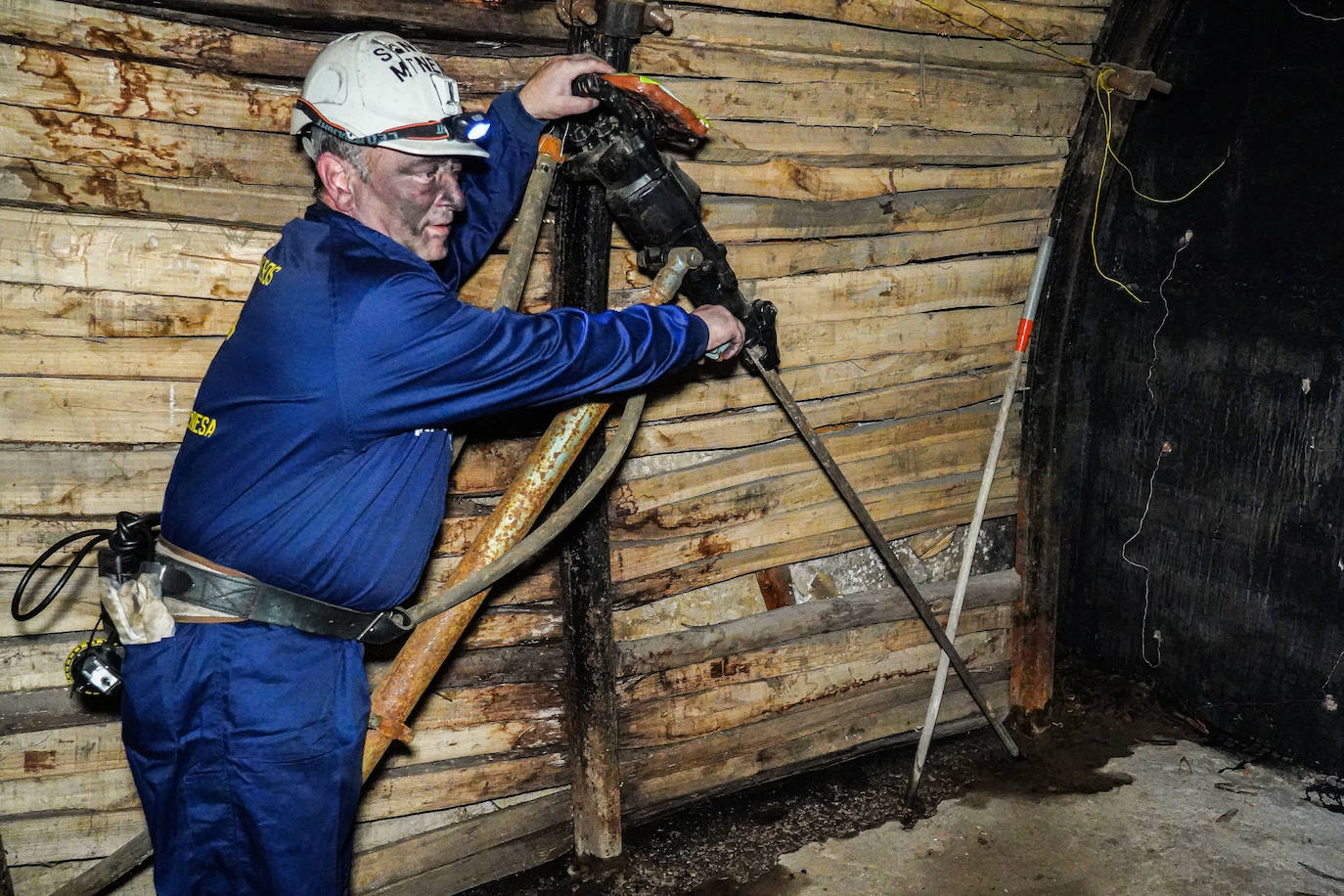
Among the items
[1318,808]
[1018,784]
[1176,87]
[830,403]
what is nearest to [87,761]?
[830,403]

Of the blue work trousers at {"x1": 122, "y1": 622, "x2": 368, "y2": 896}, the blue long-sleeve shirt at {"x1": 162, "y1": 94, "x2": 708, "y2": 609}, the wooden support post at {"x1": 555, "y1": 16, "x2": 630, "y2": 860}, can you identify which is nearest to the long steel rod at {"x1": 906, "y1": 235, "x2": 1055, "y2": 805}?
the wooden support post at {"x1": 555, "y1": 16, "x2": 630, "y2": 860}

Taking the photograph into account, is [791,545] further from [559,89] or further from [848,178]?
[559,89]

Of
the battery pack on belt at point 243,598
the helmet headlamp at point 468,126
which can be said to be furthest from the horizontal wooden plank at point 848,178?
the battery pack on belt at point 243,598

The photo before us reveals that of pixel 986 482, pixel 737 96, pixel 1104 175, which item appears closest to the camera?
pixel 737 96

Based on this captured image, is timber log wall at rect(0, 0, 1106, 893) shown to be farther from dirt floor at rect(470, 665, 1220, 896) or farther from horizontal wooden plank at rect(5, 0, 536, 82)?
dirt floor at rect(470, 665, 1220, 896)

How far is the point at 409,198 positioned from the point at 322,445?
61cm

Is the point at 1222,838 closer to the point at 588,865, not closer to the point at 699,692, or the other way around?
the point at 699,692

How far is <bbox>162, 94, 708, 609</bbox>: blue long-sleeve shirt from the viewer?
2.22 metres

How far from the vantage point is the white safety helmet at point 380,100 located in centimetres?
231

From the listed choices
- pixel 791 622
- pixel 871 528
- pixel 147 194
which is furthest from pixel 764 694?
pixel 147 194

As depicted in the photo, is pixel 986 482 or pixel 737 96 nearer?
pixel 737 96

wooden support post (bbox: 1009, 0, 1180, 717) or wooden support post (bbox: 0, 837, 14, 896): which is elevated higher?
wooden support post (bbox: 1009, 0, 1180, 717)

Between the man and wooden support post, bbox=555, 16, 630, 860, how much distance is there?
0.64m

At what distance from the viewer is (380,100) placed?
2.31 metres
